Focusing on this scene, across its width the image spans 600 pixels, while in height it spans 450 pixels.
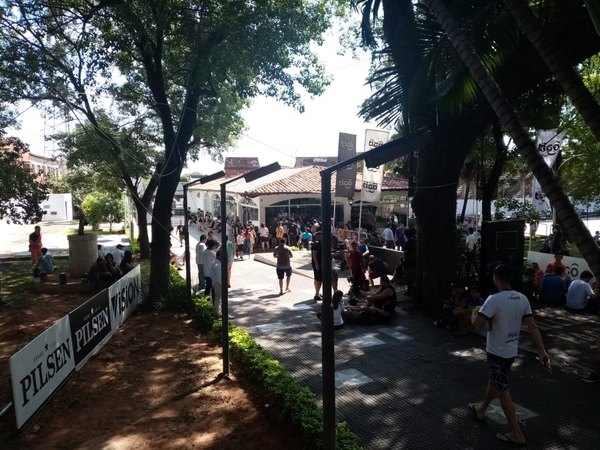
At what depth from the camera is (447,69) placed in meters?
5.59

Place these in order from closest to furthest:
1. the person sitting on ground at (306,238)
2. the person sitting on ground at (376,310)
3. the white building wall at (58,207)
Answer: the person sitting on ground at (376,310) → the person sitting on ground at (306,238) → the white building wall at (58,207)

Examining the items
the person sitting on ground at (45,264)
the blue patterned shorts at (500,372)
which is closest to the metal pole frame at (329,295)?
the blue patterned shorts at (500,372)

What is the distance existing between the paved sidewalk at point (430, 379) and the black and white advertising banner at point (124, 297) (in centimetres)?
246

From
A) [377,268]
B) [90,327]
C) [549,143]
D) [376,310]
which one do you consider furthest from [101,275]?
[549,143]

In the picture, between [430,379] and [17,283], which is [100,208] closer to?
[17,283]

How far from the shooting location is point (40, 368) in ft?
18.9

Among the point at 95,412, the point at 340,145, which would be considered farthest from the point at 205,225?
the point at 95,412

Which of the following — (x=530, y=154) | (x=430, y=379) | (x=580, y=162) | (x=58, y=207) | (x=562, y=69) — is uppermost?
(x=580, y=162)

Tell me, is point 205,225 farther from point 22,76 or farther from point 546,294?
point 546,294

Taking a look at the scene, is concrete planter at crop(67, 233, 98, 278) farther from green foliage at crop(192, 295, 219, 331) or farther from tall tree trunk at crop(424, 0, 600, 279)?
tall tree trunk at crop(424, 0, 600, 279)

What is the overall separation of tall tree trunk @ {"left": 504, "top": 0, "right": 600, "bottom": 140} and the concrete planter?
52.1ft

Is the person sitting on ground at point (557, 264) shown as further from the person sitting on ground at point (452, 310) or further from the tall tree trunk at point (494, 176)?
the person sitting on ground at point (452, 310)

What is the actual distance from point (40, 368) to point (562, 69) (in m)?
6.23

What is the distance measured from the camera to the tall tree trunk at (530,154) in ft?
8.50
